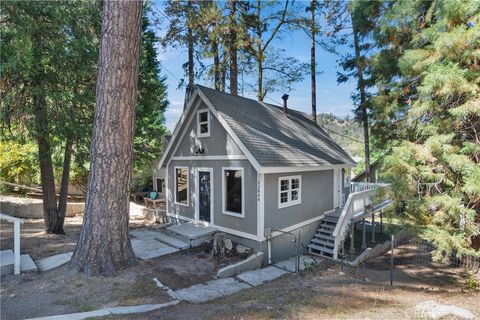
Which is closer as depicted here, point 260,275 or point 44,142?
point 260,275

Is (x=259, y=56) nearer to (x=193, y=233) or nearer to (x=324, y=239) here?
(x=324, y=239)

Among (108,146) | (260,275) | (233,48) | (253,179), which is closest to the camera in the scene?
(108,146)

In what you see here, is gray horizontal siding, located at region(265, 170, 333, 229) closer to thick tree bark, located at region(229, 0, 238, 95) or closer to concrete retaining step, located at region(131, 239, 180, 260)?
concrete retaining step, located at region(131, 239, 180, 260)

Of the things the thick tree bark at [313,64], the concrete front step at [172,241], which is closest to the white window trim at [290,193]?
the concrete front step at [172,241]

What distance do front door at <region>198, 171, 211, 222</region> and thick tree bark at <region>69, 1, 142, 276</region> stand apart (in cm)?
449

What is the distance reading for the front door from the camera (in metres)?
10.8

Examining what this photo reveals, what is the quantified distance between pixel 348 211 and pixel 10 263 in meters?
10.2

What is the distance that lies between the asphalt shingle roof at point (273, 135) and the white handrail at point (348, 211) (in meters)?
1.65

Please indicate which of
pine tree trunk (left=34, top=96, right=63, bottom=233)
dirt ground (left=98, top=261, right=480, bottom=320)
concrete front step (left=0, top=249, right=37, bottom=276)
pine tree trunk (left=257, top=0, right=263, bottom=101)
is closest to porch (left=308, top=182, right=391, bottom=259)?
dirt ground (left=98, top=261, right=480, bottom=320)

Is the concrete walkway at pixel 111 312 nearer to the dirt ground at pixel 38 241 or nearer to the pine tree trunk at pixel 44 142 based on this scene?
the dirt ground at pixel 38 241

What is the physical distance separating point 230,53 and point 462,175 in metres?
13.3

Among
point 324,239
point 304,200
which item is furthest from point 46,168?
point 324,239

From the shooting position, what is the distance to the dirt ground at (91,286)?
Answer: 16.6ft

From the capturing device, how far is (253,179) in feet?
30.3
